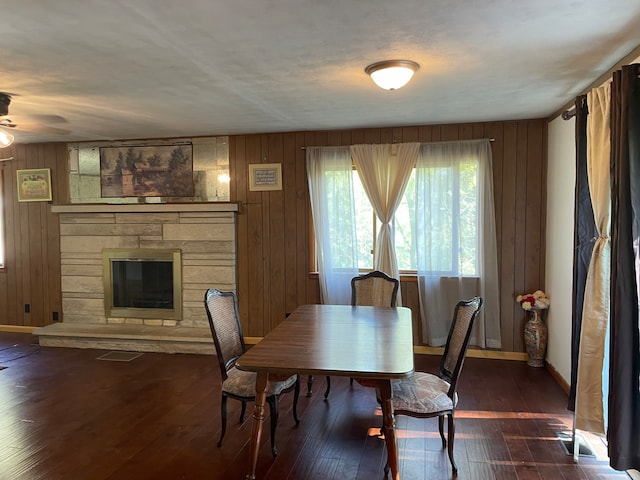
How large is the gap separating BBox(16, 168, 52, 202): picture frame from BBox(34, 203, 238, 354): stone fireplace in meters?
0.45

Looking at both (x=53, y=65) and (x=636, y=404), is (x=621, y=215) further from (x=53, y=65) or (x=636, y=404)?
(x=53, y=65)

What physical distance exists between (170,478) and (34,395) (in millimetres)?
1924

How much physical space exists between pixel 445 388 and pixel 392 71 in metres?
1.89

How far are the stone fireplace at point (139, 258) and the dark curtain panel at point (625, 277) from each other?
12.0ft

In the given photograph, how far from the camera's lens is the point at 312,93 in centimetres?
336

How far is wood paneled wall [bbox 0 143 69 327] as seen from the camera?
→ 5.60m

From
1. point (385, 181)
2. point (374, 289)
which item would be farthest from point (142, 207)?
point (374, 289)

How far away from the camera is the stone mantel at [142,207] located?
503 centimetres

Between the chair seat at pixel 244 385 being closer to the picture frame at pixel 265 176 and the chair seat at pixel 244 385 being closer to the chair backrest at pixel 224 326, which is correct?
the chair backrest at pixel 224 326

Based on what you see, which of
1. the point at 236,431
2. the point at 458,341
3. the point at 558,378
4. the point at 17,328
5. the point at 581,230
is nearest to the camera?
the point at 458,341

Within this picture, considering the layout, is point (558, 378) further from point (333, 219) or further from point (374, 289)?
point (333, 219)

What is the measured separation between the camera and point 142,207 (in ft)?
17.1

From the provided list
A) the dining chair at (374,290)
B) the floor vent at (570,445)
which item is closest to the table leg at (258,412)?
the dining chair at (374,290)

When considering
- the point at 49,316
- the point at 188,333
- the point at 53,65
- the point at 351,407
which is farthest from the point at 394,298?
the point at 49,316
